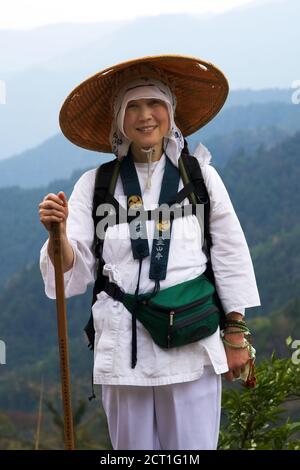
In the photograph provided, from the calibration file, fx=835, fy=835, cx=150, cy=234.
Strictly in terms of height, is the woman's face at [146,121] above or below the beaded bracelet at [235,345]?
above

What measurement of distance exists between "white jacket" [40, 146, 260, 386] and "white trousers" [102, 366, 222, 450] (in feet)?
0.19

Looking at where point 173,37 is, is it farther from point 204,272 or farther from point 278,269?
point 204,272

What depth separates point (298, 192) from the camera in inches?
1606

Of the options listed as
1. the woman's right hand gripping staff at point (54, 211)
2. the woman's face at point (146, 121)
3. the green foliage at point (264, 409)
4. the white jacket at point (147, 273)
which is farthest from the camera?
the green foliage at point (264, 409)

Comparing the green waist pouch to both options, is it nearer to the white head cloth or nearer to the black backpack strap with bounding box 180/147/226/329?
the black backpack strap with bounding box 180/147/226/329

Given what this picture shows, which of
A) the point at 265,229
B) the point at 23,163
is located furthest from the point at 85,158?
the point at 265,229

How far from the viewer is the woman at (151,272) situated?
242 centimetres

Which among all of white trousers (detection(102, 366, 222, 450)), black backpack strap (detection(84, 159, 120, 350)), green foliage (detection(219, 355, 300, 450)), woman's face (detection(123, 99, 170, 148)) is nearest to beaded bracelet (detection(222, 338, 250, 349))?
white trousers (detection(102, 366, 222, 450))

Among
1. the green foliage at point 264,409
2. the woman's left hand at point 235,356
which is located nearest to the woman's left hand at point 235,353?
A: the woman's left hand at point 235,356

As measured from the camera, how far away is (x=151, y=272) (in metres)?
2.42

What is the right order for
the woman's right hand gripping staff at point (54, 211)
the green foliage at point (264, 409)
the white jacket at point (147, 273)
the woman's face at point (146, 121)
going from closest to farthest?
1. the woman's right hand gripping staff at point (54, 211)
2. the white jacket at point (147, 273)
3. the woman's face at point (146, 121)
4. the green foliage at point (264, 409)

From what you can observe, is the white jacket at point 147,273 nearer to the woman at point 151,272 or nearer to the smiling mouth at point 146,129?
the woman at point 151,272

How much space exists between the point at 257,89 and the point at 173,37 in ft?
46.4

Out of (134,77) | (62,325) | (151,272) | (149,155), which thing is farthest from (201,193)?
(62,325)
